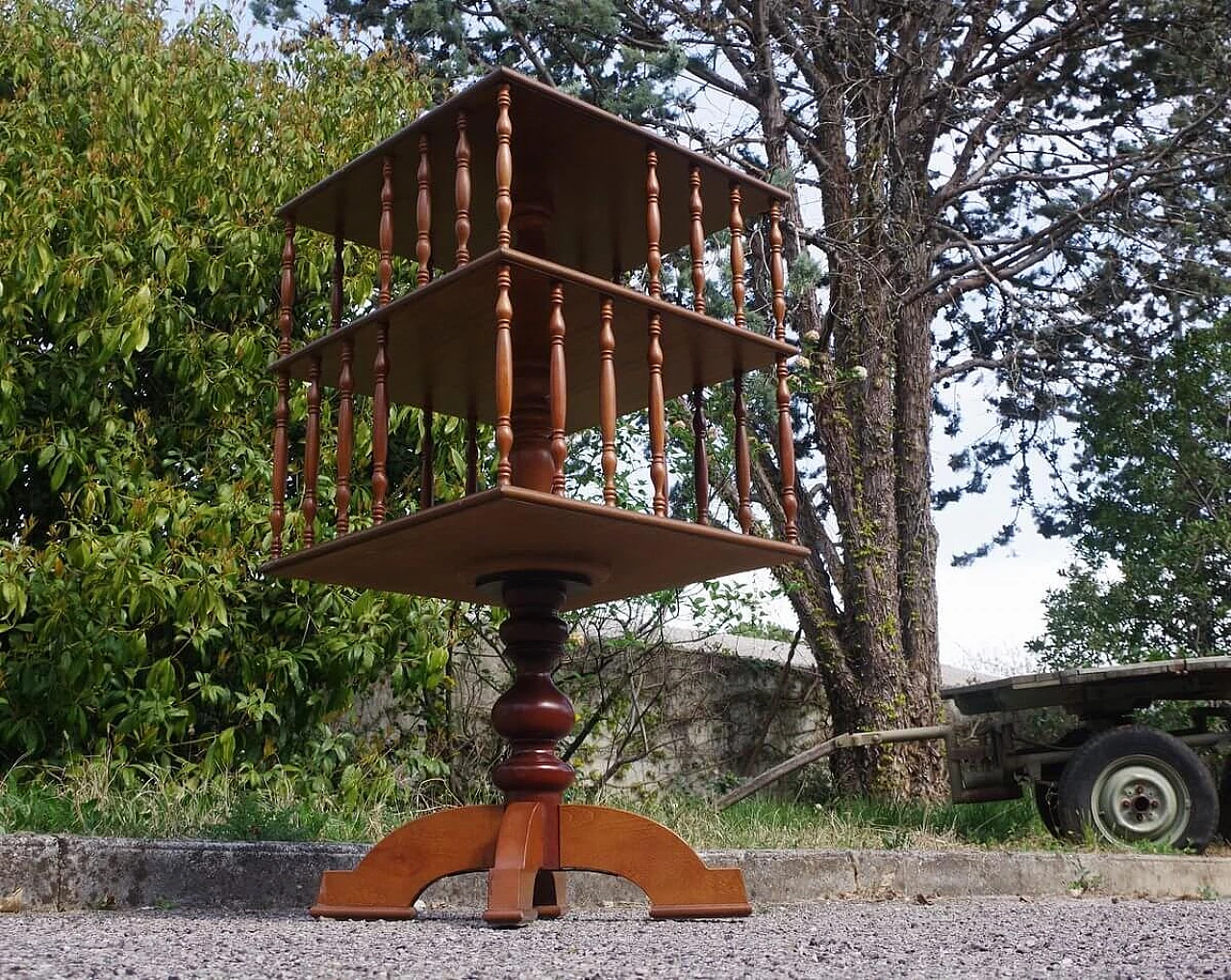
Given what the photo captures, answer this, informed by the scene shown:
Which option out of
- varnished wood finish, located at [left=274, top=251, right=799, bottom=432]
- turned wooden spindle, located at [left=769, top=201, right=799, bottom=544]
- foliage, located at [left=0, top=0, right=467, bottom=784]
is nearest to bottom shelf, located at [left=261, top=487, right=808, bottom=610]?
turned wooden spindle, located at [left=769, top=201, right=799, bottom=544]

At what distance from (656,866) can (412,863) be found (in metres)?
0.69

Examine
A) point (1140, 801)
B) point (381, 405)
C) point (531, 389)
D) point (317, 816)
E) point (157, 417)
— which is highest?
point (157, 417)

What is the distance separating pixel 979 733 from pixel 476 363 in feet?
13.6

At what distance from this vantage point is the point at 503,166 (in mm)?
3047

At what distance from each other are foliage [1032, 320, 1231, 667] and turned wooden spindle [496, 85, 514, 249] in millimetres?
8689

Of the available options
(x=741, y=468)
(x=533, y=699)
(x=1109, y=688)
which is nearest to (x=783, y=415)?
(x=741, y=468)

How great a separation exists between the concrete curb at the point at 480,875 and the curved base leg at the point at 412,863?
0.80 metres

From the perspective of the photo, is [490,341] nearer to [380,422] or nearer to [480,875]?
[380,422]

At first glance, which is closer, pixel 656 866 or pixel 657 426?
pixel 657 426

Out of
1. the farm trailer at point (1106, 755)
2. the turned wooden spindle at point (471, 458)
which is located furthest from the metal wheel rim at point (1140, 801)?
the turned wooden spindle at point (471, 458)

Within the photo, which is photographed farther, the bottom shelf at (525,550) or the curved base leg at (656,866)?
the curved base leg at (656,866)

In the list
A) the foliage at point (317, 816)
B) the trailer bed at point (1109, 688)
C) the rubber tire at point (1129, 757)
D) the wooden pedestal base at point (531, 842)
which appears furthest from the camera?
the trailer bed at point (1109, 688)

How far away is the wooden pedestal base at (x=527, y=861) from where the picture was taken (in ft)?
10.9

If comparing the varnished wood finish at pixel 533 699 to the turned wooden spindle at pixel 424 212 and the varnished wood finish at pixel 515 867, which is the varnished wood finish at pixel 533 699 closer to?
the varnished wood finish at pixel 515 867
